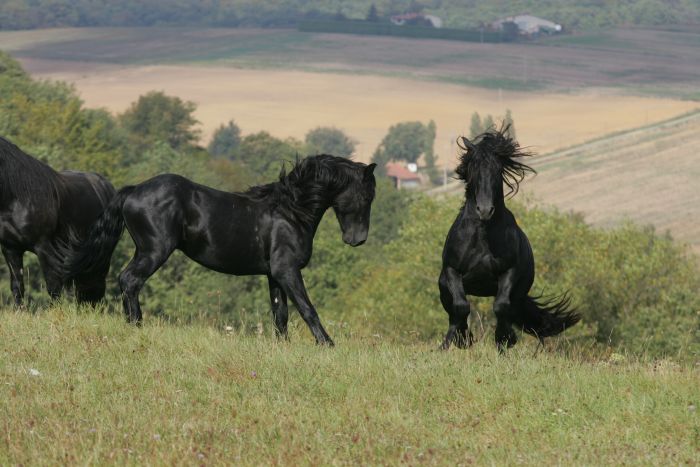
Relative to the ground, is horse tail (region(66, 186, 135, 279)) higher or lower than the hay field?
higher

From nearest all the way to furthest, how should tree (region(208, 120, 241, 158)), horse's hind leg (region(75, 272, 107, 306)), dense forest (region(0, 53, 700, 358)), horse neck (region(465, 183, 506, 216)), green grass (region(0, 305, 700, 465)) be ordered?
green grass (region(0, 305, 700, 465))
horse neck (region(465, 183, 506, 216))
horse's hind leg (region(75, 272, 107, 306))
dense forest (region(0, 53, 700, 358))
tree (region(208, 120, 241, 158))

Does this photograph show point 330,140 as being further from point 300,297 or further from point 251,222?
point 300,297

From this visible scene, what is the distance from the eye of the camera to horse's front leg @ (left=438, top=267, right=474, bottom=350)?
11.7 m

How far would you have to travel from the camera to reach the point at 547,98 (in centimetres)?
19112

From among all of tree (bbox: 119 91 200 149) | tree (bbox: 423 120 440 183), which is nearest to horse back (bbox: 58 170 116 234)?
tree (bbox: 119 91 200 149)

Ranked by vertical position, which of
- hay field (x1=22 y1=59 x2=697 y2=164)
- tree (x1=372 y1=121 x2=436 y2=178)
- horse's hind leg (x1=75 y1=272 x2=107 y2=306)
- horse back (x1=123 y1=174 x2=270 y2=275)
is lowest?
tree (x1=372 y1=121 x2=436 y2=178)

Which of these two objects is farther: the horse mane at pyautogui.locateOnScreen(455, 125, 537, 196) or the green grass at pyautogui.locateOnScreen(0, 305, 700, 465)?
→ the horse mane at pyautogui.locateOnScreen(455, 125, 537, 196)

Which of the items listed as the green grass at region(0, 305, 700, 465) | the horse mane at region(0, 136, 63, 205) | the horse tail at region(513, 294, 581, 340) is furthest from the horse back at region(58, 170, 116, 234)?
the horse tail at region(513, 294, 581, 340)

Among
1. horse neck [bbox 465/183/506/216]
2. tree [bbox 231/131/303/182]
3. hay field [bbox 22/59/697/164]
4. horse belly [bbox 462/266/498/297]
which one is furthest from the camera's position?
hay field [bbox 22/59/697/164]

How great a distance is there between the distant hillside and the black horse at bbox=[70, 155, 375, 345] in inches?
3306

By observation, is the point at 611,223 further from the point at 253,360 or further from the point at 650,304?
the point at 253,360

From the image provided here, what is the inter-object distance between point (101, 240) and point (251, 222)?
195cm

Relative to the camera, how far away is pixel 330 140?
167 meters

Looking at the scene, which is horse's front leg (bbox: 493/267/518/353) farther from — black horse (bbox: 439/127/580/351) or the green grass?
the green grass
